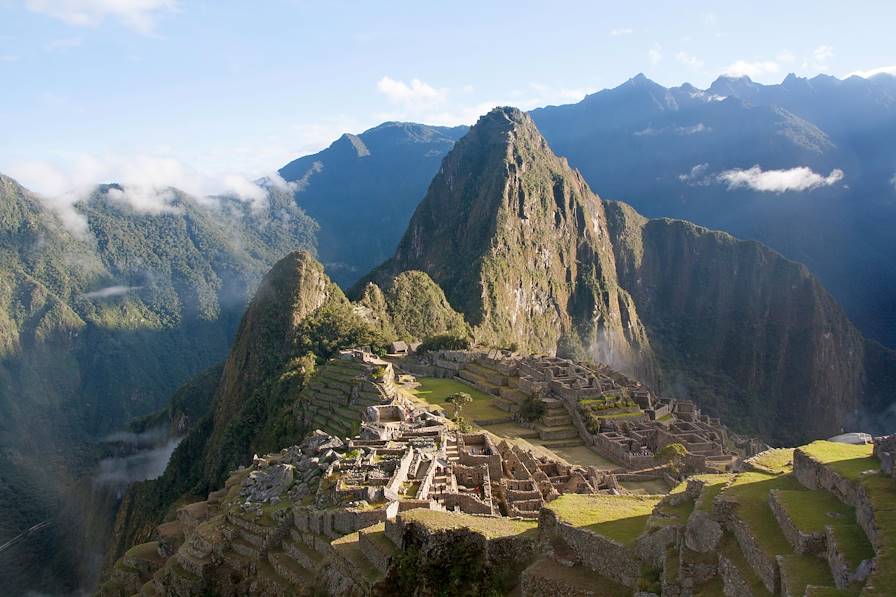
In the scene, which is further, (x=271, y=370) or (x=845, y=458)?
(x=271, y=370)

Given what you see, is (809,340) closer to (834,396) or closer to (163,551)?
(834,396)

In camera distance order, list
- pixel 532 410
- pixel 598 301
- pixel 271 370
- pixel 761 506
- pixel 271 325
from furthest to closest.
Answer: pixel 598 301, pixel 271 325, pixel 271 370, pixel 532 410, pixel 761 506

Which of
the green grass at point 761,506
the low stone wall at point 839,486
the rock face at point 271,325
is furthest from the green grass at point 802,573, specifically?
the rock face at point 271,325

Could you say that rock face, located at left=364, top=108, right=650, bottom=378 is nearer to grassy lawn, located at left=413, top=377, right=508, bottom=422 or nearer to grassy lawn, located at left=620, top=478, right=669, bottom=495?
grassy lawn, located at left=413, top=377, right=508, bottom=422

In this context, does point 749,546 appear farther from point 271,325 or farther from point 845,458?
point 271,325

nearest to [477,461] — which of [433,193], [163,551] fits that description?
[163,551]

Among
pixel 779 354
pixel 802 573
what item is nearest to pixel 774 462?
pixel 802 573

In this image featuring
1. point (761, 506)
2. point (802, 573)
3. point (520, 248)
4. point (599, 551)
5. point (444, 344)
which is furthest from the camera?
point (520, 248)
